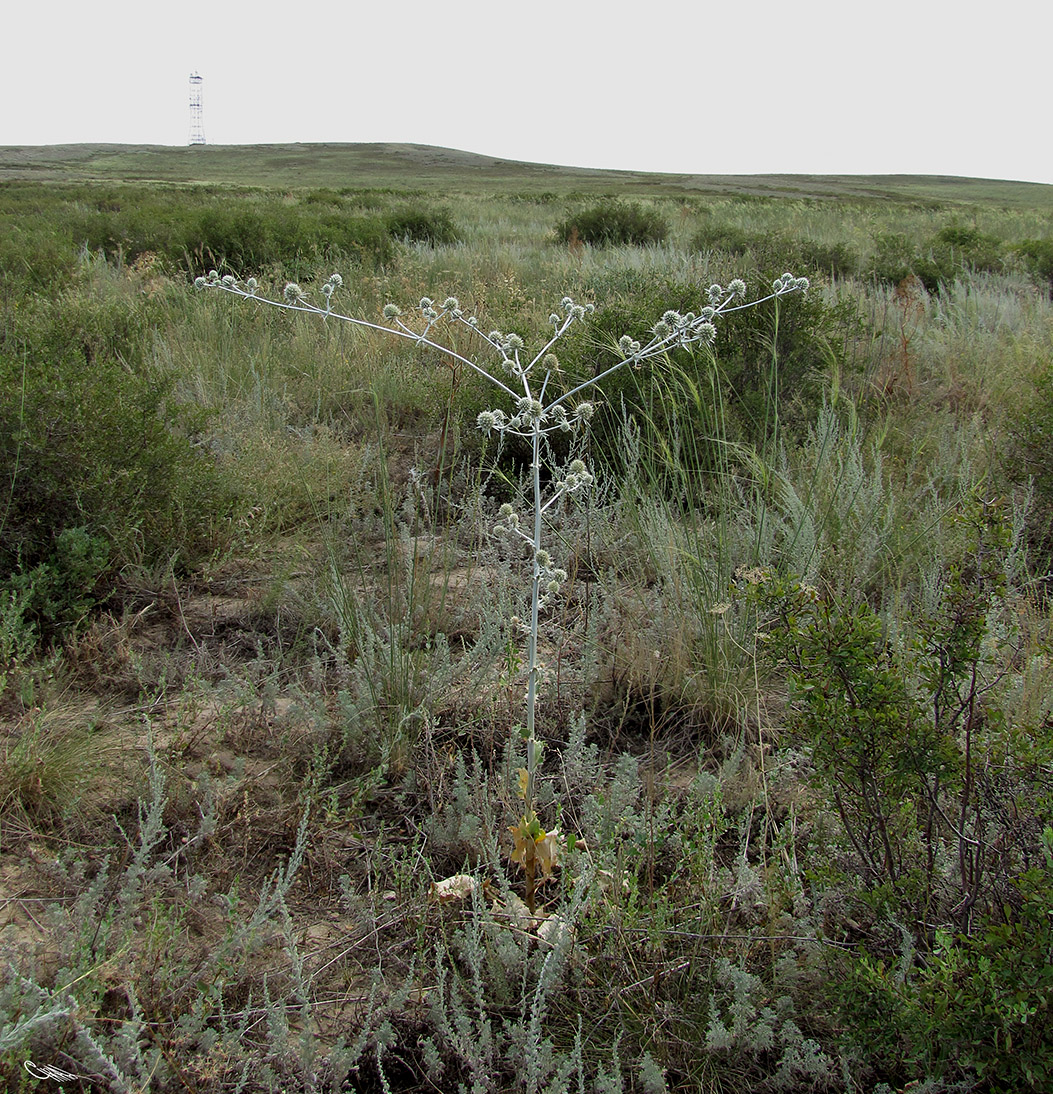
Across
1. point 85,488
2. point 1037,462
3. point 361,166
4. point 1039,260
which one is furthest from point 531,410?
point 361,166

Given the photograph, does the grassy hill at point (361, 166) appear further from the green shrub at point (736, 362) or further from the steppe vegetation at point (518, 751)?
the steppe vegetation at point (518, 751)

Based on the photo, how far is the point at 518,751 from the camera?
7.41 ft

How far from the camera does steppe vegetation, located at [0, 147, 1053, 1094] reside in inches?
54.1

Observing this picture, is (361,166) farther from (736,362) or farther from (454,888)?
(454,888)

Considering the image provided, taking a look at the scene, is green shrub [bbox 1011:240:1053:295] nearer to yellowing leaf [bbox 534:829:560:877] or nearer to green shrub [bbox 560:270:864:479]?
green shrub [bbox 560:270:864:479]

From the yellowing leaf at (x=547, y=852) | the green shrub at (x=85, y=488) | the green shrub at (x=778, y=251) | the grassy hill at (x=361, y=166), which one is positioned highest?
the grassy hill at (x=361, y=166)

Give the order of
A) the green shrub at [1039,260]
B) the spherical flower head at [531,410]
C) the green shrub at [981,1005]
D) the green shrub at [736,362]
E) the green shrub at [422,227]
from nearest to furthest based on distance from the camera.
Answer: the green shrub at [981,1005]
the spherical flower head at [531,410]
the green shrub at [736,362]
the green shrub at [1039,260]
the green shrub at [422,227]

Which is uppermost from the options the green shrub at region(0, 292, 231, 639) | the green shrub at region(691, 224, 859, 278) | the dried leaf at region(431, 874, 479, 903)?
the green shrub at region(691, 224, 859, 278)

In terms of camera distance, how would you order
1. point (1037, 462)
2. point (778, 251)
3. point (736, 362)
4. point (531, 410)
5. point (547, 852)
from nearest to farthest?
point (531, 410) → point (547, 852) → point (1037, 462) → point (736, 362) → point (778, 251)

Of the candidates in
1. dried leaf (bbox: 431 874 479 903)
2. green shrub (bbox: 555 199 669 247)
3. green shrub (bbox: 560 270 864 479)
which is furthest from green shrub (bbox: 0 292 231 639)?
green shrub (bbox: 555 199 669 247)

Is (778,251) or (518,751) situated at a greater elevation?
(778,251)

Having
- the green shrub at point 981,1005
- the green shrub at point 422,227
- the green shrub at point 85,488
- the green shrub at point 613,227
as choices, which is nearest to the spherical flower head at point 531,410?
the green shrub at point 981,1005

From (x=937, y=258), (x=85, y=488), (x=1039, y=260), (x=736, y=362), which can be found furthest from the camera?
(x=937, y=258)

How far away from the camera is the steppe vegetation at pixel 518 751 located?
1374 millimetres
